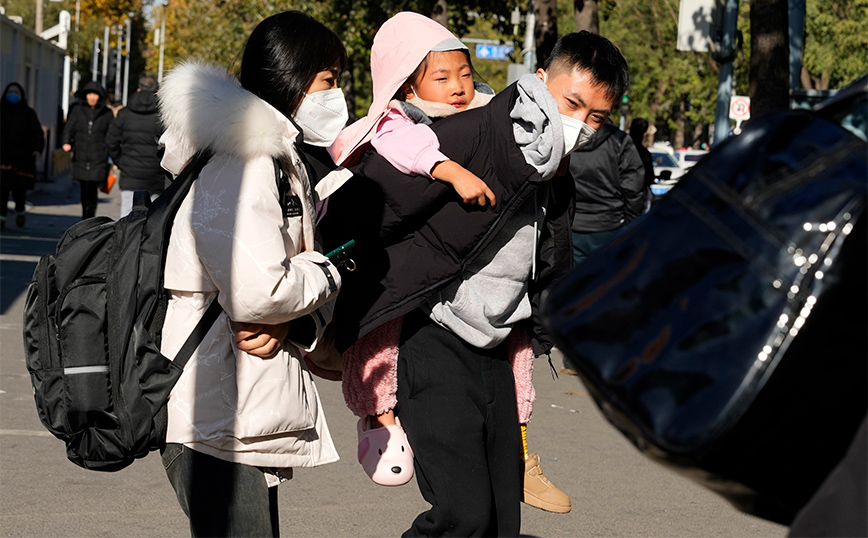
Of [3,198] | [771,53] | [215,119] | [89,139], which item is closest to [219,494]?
[215,119]

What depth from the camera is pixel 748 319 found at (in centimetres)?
144

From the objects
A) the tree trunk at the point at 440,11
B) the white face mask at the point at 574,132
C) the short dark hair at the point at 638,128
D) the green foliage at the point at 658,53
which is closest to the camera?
the white face mask at the point at 574,132

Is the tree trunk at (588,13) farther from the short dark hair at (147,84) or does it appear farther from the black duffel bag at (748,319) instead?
the black duffel bag at (748,319)

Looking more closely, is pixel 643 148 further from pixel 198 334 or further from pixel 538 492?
pixel 198 334

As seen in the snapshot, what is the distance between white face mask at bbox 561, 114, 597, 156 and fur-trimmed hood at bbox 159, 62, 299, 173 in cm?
79

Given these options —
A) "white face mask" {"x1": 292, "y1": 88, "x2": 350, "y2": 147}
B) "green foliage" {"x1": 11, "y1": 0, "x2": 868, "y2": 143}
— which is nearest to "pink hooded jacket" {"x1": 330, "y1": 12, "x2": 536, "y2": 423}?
"white face mask" {"x1": 292, "y1": 88, "x2": 350, "y2": 147}

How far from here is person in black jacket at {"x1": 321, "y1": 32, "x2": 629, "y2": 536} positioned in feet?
10.5

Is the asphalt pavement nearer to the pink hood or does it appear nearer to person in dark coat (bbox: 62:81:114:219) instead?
the pink hood

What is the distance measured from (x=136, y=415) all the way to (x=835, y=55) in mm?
32683

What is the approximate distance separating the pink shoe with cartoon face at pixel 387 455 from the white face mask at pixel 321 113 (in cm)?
91

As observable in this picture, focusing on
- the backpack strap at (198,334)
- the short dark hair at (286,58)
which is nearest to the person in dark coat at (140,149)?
the short dark hair at (286,58)

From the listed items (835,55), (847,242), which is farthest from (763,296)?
(835,55)

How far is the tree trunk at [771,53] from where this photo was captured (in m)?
8.98

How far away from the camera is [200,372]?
9.38 feet
